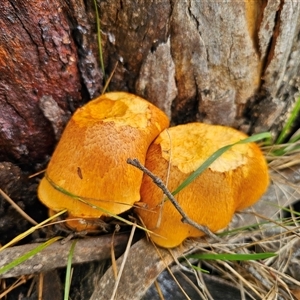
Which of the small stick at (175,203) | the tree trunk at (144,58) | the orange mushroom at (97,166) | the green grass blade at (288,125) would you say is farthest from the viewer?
the green grass blade at (288,125)

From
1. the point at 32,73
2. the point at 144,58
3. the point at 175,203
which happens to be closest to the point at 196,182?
the point at 175,203

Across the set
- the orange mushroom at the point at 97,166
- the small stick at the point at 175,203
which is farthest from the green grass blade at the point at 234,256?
the orange mushroom at the point at 97,166

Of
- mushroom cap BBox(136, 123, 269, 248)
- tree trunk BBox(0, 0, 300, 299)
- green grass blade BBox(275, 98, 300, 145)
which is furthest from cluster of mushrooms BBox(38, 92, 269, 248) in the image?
green grass blade BBox(275, 98, 300, 145)

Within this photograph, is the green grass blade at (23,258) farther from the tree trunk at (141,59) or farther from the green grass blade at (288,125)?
the green grass blade at (288,125)

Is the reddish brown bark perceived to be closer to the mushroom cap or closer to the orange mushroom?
the orange mushroom

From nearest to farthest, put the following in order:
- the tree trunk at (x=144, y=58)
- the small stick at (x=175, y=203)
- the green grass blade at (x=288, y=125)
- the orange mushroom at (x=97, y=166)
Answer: the small stick at (x=175, y=203)
the orange mushroom at (x=97, y=166)
the tree trunk at (x=144, y=58)
the green grass blade at (x=288, y=125)

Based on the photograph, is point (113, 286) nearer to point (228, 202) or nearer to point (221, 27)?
point (228, 202)
